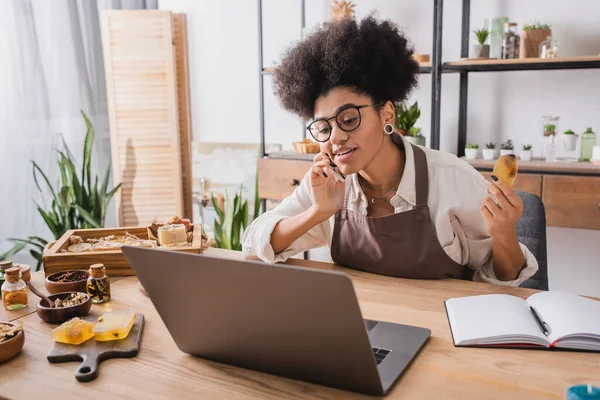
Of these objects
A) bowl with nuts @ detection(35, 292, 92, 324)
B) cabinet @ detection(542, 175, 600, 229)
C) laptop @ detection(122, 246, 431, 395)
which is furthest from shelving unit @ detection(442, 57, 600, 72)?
bowl with nuts @ detection(35, 292, 92, 324)

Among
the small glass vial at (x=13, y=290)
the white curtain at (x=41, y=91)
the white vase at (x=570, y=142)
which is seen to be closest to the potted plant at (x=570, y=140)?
the white vase at (x=570, y=142)

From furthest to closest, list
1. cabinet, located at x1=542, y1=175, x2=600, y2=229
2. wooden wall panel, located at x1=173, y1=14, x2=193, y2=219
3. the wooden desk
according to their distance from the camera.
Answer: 1. wooden wall panel, located at x1=173, y1=14, x2=193, y2=219
2. cabinet, located at x1=542, y1=175, x2=600, y2=229
3. the wooden desk

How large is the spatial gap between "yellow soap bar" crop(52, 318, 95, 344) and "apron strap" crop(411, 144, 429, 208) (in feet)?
3.08

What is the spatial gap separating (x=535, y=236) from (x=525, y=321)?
25.6 inches

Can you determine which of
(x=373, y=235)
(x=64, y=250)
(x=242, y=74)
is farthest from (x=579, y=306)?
(x=242, y=74)

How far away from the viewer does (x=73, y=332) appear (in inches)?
46.0

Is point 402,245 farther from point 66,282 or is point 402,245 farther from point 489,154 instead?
point 489,154

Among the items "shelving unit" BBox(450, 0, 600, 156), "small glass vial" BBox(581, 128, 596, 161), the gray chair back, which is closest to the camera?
the gray chair back

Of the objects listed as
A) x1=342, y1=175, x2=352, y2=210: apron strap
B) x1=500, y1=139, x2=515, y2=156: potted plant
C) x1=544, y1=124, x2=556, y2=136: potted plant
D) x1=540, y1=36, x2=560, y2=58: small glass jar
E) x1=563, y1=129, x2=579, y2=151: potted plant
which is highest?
x1=540, y1=36, x2=560, y2=58: small glass jar

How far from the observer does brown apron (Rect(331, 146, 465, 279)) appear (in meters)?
1.61

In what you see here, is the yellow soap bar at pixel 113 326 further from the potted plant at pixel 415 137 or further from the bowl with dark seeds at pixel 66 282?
the potted plant at pixel 415 137

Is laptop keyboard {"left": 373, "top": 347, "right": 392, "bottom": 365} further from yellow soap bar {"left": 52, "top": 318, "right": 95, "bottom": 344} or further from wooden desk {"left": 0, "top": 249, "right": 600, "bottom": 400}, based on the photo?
yellow soap bar {"left": 52, "top": 318, "right": 95, "bottom": 344}

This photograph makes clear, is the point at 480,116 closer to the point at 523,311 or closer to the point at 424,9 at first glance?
the point at 424,9

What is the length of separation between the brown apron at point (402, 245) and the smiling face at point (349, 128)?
0.15m
